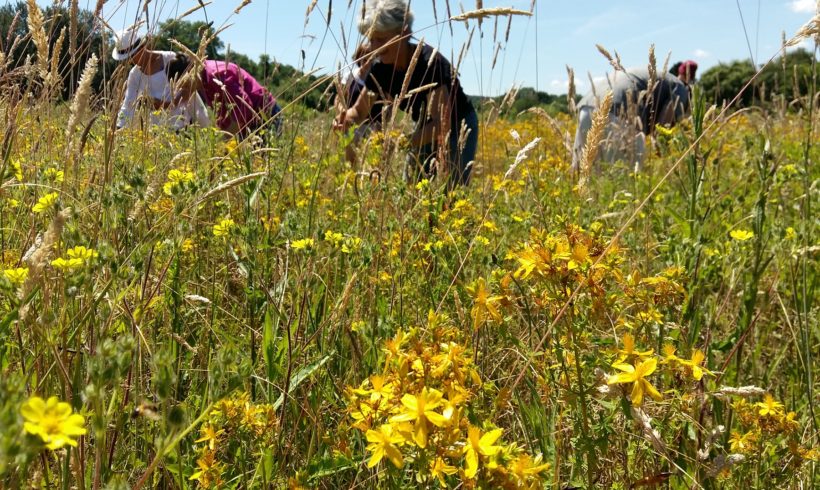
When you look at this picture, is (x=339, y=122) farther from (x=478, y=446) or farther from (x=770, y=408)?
(x=478, y=446)

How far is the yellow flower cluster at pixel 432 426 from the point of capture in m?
0.87

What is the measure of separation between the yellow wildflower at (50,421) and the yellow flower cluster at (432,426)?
38cm

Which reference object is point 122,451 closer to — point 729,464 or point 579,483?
point 579,483

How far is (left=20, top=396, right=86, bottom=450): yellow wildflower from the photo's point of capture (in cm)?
61

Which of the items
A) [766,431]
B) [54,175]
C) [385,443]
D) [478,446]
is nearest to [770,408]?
[766,431]

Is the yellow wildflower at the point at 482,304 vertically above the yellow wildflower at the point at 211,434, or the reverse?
the yellow wildflower at the point at 482,304

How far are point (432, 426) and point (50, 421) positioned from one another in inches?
18.2

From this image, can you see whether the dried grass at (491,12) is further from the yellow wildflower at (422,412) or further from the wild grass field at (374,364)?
the yellow wildflower at (422,412)

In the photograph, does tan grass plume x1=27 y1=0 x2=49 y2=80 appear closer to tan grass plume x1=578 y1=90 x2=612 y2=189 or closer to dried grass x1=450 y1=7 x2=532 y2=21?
dried grass x1=450 y1=7 x2=532 y2=21

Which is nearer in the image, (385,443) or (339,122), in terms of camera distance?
(385,443)

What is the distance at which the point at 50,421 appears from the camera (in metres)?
0.63

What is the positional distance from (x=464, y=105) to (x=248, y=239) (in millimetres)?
2987

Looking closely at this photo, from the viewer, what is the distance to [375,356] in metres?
1.54

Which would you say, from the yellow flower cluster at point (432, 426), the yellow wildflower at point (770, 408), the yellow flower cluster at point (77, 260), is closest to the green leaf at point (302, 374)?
the yellow flower cluster at point (432, 426)
